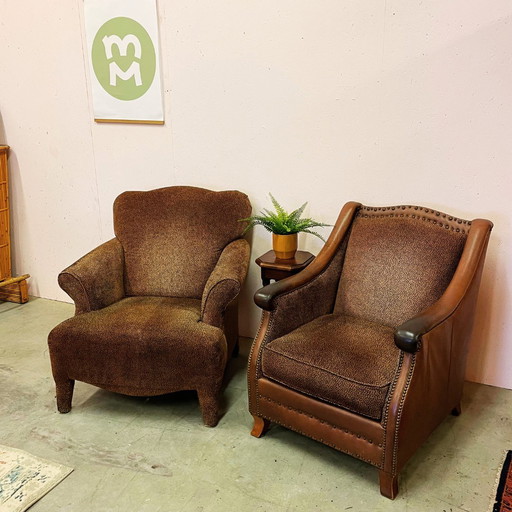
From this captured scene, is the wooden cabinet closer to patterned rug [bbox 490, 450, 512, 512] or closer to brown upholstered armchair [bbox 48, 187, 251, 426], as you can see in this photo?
brown upholstered armchair [bbox 48, 187, 251, 426]

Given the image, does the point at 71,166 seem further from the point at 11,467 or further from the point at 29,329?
the point at 11,467

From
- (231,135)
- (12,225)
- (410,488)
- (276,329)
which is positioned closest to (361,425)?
(410,488)

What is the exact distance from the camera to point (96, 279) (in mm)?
2475

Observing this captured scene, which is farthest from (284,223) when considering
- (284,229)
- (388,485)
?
(388,485)

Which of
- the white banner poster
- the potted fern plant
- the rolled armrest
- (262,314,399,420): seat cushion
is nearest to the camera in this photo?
(262,314,399,420): seat cushion

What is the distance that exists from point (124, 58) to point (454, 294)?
→ 2.19 meters

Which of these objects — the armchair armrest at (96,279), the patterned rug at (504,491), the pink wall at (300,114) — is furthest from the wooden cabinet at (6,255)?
the patterned rug at (504,491)

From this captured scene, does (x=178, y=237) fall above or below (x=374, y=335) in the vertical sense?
above

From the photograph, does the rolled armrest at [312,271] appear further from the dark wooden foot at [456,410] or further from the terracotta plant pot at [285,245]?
the dark wooden foot at [456,410]

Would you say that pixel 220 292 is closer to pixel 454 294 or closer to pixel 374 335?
pixel 374 335

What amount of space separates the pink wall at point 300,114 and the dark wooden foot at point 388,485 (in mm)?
979

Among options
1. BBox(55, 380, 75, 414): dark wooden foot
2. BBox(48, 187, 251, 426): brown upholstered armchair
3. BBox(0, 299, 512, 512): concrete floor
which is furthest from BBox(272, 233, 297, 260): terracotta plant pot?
BBox(55, 380, 75, 414): dark wooden foot

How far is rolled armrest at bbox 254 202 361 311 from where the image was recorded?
2088 mm

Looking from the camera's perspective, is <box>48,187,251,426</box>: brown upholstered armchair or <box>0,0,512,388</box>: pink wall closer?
<box>48,187,251,426</box>: brown upholstered armchair
